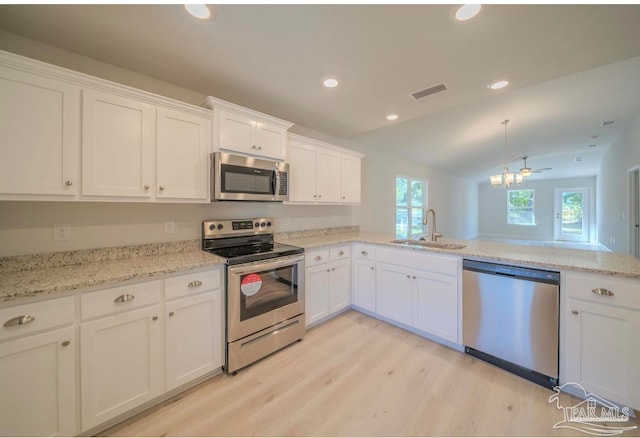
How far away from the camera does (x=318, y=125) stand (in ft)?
10.8

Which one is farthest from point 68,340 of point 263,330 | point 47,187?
point 263,330

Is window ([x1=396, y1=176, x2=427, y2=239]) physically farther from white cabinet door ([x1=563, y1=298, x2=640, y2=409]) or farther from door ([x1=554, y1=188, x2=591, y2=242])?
door ([x1=554, y1=188, x2=591, y2=242])

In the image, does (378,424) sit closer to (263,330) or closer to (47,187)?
(263,330)

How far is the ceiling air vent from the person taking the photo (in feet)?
7.41

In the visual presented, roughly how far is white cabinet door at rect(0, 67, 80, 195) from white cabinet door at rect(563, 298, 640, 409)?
11.5ft

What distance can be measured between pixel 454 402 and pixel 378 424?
605mm

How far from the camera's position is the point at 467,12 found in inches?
54.8

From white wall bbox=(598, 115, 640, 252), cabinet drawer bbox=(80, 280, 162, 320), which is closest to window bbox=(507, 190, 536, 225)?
white wall bbox=(598, 115, 640, 252)

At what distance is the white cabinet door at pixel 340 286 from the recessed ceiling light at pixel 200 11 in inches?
93.9

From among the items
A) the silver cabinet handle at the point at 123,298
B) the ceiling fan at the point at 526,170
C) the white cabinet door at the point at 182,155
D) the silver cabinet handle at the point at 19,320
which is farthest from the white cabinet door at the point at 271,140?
the ceiling fan at the point at 526,170

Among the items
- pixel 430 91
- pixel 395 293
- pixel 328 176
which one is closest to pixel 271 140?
pixel 328 176

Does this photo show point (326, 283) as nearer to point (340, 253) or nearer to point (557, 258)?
point (340, 253)

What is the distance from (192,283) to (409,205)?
528cm

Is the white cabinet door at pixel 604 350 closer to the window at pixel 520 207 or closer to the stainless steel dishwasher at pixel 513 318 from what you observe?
the stainless steel dishwasher at pixel 513 318
